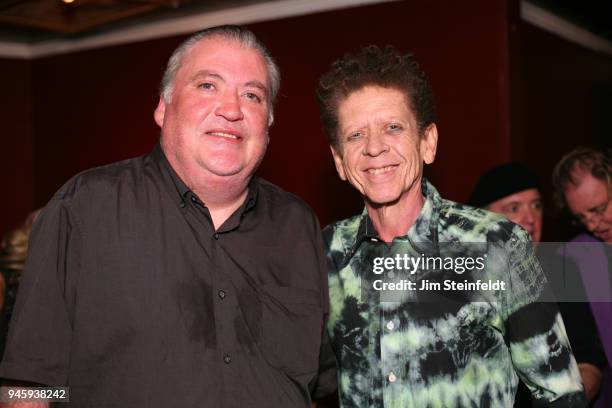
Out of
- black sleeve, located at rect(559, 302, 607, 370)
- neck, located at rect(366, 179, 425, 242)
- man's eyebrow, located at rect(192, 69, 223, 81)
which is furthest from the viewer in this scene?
black sleeve, located at rect(559, 302, 607, 370)

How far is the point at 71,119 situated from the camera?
20.2ft

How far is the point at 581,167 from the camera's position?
3.02 meters

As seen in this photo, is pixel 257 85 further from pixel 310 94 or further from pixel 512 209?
pixel 310 94

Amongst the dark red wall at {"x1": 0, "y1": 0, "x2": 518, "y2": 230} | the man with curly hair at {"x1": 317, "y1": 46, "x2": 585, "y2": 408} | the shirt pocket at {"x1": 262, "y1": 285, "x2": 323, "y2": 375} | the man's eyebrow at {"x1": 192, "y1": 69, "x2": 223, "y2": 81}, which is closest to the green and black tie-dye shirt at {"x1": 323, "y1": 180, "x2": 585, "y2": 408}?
the man with curly hair at {"x1": 317, "y1": 46, "x2": 585, "y2": 408}

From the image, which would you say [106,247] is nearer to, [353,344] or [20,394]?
[20,394]

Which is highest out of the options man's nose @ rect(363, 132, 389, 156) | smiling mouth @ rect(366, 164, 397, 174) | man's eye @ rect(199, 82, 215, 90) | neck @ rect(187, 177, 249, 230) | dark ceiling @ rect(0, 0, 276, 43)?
dark ceiling @ rect(0, 0, 276, 43)

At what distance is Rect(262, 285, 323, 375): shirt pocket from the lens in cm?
189

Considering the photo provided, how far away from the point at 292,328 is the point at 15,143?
5.37 metres

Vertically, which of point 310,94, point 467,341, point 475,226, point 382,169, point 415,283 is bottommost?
point 467,341

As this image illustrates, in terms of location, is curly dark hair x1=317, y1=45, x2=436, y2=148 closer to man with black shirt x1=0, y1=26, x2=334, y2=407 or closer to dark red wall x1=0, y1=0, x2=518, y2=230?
man with black shirt x1=0, y1=26, x2=334, y2=407

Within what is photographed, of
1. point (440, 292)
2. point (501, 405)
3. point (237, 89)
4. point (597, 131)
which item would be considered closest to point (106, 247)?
point (237, 89)

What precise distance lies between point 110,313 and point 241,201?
519 mm

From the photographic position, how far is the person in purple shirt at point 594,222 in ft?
8.73

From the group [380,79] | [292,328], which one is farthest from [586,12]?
[292,328]
